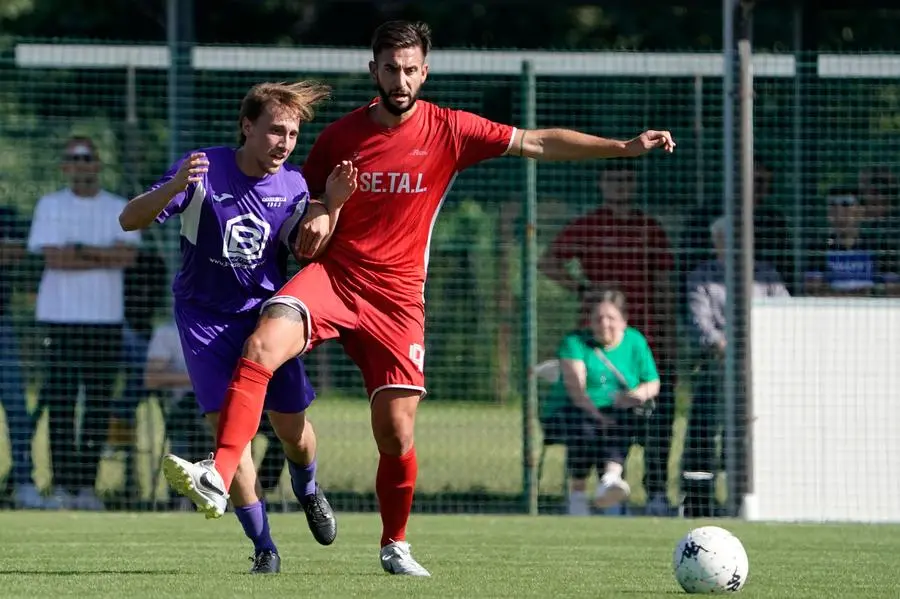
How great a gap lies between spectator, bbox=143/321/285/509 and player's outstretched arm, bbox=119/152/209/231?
13.9 feet

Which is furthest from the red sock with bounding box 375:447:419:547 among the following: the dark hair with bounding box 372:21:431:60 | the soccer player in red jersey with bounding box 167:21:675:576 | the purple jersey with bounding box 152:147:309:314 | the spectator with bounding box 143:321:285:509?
the spectator with bounding box 143:321:285:509

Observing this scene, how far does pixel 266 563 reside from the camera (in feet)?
24.0

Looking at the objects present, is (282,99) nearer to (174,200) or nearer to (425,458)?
(174,200)

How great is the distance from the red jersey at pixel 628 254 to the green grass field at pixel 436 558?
1465 millimetres

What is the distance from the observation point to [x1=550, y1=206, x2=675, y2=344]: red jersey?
11289mm

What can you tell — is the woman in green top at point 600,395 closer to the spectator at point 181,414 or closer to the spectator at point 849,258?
the spectator at point 849,258

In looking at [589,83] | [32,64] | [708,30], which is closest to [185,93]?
[32,64]

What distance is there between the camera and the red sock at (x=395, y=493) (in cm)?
733

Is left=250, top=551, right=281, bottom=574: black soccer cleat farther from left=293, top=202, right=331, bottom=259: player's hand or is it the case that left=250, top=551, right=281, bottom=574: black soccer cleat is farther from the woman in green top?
the woman in green top

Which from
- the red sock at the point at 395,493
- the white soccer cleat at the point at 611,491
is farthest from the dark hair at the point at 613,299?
the red sock at the point at 395,493

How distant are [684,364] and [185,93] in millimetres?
3751

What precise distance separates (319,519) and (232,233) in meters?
1.41

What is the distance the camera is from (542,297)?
47.8ft

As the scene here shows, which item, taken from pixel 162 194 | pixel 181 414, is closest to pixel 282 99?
pixel 162 194
